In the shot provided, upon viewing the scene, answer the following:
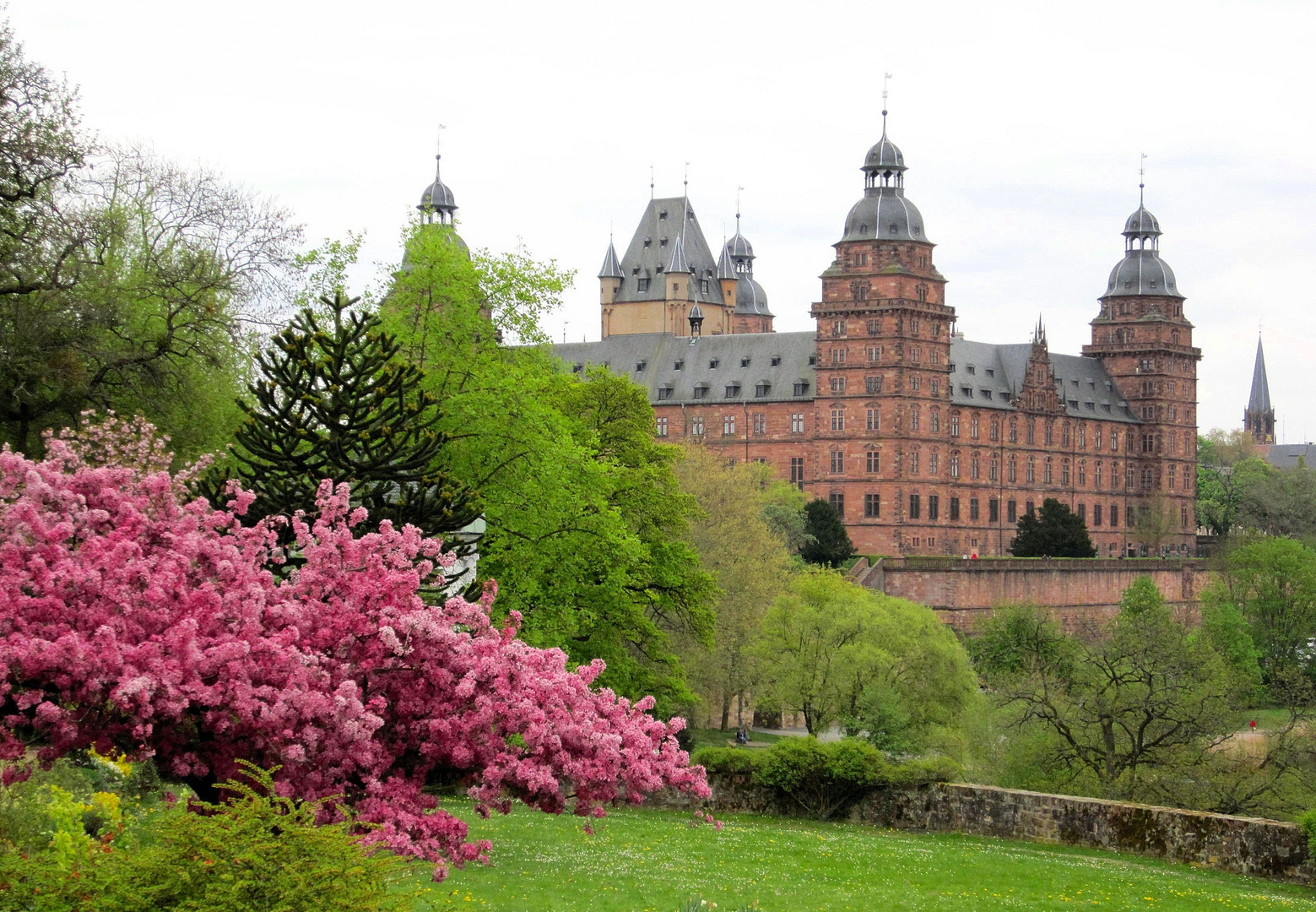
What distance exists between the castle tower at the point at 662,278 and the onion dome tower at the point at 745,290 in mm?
5713

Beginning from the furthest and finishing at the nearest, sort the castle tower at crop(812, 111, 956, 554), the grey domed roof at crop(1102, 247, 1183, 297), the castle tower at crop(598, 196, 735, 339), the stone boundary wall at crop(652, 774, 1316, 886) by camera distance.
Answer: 1. the castle tower at crop(598, 196, 735, 339)
2. the grey domed roof at crop(1102, 247, 1183, 297)
3. the castle tower at crop(812, 111, 956, 554)
4. the stone boundary wall at crop(652, 774, 1316, 886)

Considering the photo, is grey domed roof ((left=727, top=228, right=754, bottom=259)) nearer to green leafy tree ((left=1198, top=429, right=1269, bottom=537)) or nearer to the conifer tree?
green leafy tree ((left=1198, top=429, right=1269, bottom=537))

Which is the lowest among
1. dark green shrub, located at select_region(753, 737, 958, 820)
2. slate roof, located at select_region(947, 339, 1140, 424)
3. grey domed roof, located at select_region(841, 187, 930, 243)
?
dark green shrub, located at select_region(753, 737, 958, 820)

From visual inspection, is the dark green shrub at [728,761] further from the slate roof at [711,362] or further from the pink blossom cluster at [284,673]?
the slate roof at [711,362]

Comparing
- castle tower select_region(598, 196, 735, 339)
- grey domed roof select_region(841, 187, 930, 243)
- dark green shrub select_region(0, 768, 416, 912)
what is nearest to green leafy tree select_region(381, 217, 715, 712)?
dark green shrub select_region(0, 768, 416, 912)

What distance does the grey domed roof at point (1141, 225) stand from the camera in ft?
368

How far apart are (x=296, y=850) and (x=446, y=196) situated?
331 feet

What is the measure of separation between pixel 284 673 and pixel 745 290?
396 ft

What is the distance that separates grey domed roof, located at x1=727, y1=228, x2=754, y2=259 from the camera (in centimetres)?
13262

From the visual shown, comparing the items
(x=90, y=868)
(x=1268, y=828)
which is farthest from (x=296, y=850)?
(x=1268, y=828)

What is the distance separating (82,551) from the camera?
1243 cm

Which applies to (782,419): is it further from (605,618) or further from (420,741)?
(420,741)

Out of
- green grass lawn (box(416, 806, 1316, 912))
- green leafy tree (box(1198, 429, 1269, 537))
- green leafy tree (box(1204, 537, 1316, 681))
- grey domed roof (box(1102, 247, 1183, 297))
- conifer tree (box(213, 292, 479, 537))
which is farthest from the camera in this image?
green leafy tree (box(1198, 429, 1269, 537))

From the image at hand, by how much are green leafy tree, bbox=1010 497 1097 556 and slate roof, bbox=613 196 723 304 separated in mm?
32132
